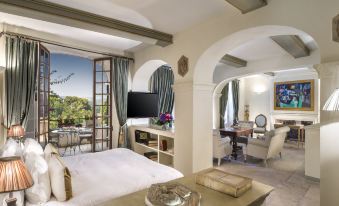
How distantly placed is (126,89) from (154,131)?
1.26 m

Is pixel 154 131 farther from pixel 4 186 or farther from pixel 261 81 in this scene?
pixel 261 81

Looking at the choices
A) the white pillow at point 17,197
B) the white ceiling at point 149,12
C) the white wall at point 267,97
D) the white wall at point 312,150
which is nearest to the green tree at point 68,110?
the white ceiling at point 149,12

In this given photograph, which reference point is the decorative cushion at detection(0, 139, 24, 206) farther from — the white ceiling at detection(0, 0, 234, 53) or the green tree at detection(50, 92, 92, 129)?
the green tree at detection(50, 92, 92, 129)

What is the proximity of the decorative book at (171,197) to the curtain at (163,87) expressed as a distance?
4394 mm

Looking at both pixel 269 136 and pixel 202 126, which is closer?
pixel 202 126

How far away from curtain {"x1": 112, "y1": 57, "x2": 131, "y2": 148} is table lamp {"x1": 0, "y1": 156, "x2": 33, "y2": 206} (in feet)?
10.7

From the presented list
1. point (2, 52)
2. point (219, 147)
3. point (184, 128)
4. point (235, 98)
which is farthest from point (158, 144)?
point (235, 98)

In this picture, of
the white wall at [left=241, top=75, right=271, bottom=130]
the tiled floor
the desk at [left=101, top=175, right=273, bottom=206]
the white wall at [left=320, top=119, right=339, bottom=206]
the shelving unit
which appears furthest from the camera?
the white wall at [left=241, top=75, right=271, bottom=130]

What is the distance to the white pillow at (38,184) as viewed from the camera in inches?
60.9

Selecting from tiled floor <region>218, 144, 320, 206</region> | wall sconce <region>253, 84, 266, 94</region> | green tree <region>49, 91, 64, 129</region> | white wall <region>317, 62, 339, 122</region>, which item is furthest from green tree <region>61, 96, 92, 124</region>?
wall sconce <region>253, 84, 266, 94</region>

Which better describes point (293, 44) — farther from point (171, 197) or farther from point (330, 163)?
point (171, 197)

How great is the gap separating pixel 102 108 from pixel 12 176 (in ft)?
11.7

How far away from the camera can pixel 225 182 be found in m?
1.22

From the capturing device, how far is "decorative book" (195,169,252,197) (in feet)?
3.85
